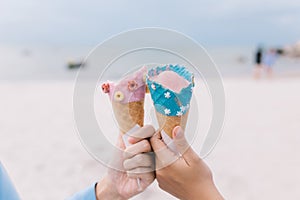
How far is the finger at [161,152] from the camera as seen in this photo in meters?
0.89

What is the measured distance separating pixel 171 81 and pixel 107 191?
373 mm

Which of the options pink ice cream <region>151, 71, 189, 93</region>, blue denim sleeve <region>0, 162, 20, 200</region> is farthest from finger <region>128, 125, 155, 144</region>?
blue denim sleeve <region>0, 162, 20, 200</region>

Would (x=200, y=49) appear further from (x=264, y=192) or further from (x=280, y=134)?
(x=280, y=134)

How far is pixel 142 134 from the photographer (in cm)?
90

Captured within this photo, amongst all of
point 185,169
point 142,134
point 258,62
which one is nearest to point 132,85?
point 142,134

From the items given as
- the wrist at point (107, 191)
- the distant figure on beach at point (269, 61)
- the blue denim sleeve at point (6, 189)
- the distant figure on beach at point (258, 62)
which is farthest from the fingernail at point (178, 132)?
the distant figure on beach at point (269, 61)

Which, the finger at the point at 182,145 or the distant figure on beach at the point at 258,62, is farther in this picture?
the distant figure on beach at the point at 258,62

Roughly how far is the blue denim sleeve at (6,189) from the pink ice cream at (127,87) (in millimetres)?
383

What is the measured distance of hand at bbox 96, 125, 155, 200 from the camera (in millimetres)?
899

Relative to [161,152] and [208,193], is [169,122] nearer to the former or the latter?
[161,152]

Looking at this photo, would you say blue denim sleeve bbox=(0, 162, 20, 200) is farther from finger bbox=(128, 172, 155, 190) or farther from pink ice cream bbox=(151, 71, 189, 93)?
pink ice cream bbox=(151, 71, 189, 93)

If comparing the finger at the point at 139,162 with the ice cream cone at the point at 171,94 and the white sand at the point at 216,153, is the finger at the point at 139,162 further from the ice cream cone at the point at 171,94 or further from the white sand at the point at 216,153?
the white sand at the point at 216,153

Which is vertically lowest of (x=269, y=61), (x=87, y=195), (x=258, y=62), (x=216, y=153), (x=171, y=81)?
(x=269, y=61)

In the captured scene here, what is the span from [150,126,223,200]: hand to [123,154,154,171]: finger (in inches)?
0.7
